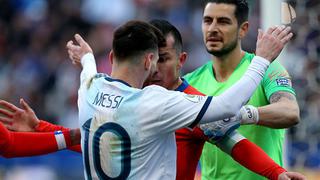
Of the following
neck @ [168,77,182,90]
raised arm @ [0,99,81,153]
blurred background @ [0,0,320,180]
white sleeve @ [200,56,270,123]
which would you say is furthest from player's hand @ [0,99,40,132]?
blurred background @ [0,0,320,180]

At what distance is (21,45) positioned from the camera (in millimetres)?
11727

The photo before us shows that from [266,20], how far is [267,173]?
2006 millimetres

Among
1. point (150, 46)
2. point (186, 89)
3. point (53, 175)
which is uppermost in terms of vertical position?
point (150, 46)

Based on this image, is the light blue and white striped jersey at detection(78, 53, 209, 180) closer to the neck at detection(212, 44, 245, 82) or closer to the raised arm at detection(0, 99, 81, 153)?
the raised arm at detection(0, 99, 81, 153)

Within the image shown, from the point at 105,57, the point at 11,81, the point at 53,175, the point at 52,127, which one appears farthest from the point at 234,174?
the point at 11,81

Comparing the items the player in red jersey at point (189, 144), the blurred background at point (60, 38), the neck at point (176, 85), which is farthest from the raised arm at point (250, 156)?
the blurred background at point (60, 38)

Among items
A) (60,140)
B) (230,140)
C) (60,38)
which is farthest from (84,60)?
(60,38)

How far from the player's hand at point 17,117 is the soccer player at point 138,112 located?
2.16 feet

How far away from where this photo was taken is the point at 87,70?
4480mm

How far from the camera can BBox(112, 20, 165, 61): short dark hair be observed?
4047 mm

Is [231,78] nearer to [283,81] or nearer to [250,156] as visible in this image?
[283,81]

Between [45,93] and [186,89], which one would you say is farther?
[45,93]

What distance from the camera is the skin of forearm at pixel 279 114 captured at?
467 cm

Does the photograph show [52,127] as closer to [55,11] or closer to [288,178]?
[288,178]
